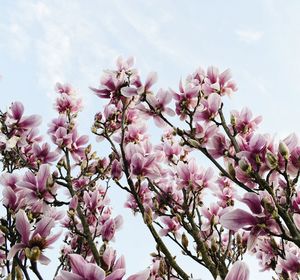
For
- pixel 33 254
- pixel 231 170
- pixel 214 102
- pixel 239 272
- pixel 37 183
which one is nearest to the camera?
pixel 239 272

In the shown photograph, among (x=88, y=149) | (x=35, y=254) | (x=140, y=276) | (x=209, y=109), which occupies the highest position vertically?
(x=88, y=149)

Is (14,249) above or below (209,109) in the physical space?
below

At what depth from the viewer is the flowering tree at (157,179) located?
5.87 feet

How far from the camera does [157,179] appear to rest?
275cm

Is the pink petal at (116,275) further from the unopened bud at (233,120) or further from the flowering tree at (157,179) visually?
the unopened bud at (233,120)

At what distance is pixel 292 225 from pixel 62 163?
199 cm

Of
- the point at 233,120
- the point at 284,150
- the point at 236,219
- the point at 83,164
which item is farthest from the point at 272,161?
the point at 83,164

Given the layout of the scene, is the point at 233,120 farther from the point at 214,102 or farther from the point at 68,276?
the point at 68,276

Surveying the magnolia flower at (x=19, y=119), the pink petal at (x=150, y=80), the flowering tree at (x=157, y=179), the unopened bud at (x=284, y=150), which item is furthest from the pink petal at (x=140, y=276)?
the magnolia flower at (x=19, y=119)

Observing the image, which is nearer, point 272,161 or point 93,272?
point 93,272

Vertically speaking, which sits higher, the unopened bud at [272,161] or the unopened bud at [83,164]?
the unopened bud at [83,164]

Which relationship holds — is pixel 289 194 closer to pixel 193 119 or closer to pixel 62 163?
pixel 193 119

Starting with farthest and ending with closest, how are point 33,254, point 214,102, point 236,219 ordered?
1. point 214,102
2. point 236,219
3. point 33,254

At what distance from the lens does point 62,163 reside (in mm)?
3268
